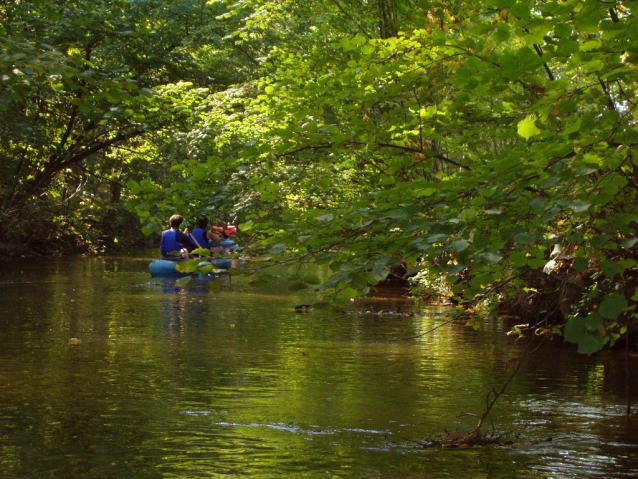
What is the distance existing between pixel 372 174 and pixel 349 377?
5.55 metres

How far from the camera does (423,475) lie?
4.53 metres

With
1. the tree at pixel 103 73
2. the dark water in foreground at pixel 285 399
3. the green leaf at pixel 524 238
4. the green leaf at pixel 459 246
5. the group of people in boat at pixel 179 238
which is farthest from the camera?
the tree at pixel 103 73

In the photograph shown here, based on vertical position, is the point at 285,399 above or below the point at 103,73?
below

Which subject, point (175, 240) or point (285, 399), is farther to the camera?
point (175, 240)

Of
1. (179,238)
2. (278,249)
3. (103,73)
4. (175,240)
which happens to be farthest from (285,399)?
(103,73)

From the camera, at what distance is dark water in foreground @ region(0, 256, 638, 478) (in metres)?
4.78

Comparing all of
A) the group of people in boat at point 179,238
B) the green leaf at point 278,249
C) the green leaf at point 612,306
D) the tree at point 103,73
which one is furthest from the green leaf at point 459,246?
the tree at point 103,73

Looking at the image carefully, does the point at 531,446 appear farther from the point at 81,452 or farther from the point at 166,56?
the point at 166,56

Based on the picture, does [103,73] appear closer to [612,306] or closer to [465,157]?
[465,157]

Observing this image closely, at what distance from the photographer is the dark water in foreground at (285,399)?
478cm

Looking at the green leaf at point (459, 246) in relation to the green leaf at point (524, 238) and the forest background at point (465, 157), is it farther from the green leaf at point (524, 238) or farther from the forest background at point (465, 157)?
the green leaf at point (524, 238)

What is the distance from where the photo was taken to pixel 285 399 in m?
6.56

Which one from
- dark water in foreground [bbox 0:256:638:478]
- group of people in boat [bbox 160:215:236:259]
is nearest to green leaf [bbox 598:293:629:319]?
dark water in foreground [bbox 0:256:638:478]

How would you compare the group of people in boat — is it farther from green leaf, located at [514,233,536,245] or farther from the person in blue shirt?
green leaf, located at [514,233,536,245]
